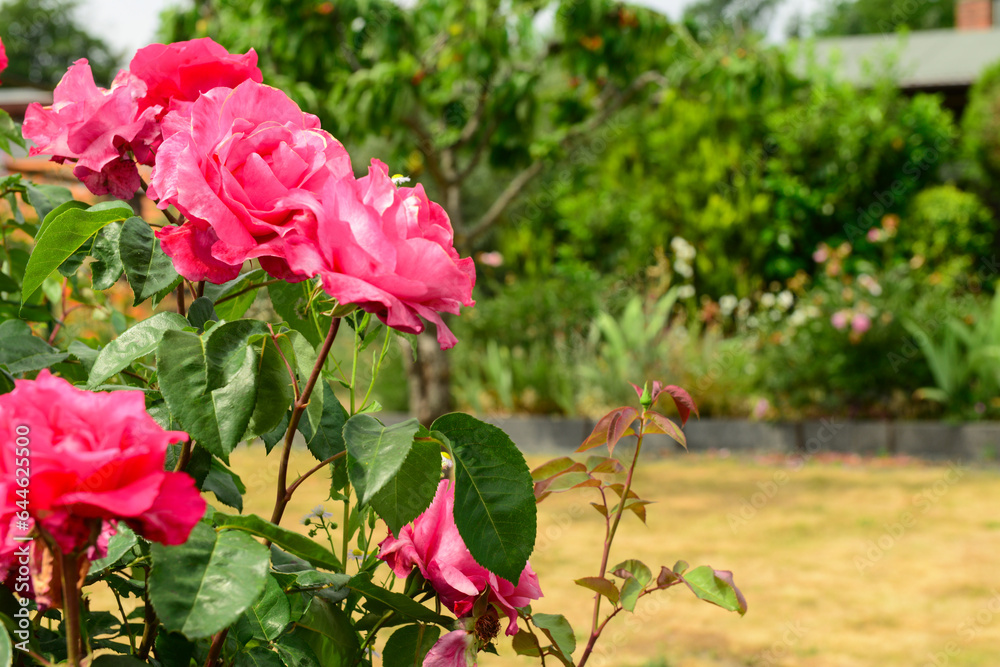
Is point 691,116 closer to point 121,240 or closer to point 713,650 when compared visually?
point 713,650

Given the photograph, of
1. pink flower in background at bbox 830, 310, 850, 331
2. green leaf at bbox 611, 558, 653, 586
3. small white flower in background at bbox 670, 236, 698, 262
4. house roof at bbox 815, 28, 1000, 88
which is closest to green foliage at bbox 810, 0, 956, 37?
house roof at bbox 815, 28, 1000, 88

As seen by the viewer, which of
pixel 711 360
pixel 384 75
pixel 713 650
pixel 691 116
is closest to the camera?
pixel 713 650

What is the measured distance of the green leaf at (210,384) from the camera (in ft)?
1.87

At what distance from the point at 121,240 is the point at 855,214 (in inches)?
421

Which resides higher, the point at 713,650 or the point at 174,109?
the point at 174,109

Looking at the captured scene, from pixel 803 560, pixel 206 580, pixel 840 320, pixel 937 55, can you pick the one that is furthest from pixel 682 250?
pixel 937 55

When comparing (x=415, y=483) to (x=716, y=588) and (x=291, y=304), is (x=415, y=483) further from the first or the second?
(x=716, y=588)

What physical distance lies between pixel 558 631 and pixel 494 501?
266 mm

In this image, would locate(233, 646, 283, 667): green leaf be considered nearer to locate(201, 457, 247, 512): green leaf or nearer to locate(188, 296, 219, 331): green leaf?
locate(201, 457, 247, 512): green leaf

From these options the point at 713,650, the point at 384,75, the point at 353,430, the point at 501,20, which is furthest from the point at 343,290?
the point at 501,20

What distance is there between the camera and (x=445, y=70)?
22.3 ft

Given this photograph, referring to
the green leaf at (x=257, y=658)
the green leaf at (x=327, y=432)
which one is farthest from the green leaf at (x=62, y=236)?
the green leaf at (x=257, y=658)

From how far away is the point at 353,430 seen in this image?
2.01 feet

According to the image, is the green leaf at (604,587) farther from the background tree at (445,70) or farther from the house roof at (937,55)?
the house roof at (937,55)
